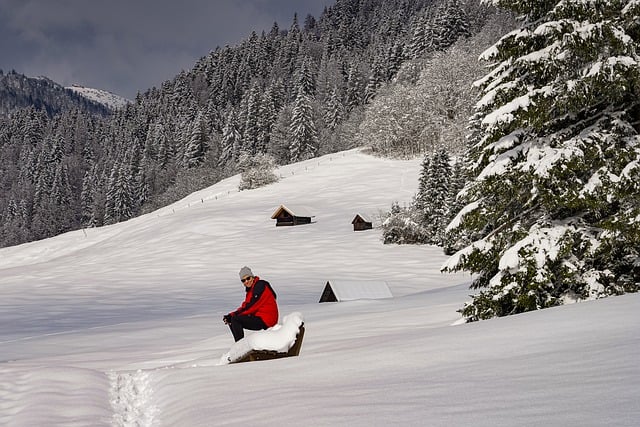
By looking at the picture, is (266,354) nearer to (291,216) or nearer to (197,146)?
(291,216)

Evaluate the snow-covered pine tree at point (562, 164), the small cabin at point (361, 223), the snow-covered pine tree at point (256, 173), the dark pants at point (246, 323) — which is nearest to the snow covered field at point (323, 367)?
the dark pants at point (246, 323)

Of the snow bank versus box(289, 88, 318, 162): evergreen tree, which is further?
box(289, 88, 318, 162): evergreen tree

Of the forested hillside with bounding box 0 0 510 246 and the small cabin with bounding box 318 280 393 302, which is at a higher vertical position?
the forested hillside with bounding box 0 0 510 246

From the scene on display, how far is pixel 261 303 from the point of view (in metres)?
9.02

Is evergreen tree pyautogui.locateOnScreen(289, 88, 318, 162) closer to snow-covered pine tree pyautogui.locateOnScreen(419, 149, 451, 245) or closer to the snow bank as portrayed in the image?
snow-covered pine tree pyautogui.locateOnScreen(419, 149, 451, 245)

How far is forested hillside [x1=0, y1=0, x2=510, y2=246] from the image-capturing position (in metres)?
95.7

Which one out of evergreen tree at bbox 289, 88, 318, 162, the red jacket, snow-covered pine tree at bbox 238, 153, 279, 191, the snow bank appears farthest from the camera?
evergreen tree at bbox 289, 88, 318, 162

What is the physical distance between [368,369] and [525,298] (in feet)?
13.7

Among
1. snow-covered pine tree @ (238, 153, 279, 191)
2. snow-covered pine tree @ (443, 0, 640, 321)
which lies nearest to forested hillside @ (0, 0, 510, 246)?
snow-covered pine tree @ (238, 153, 279, 191)

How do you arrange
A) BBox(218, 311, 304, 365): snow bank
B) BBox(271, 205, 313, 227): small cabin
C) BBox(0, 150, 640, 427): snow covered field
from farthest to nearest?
BBox(271, 205, 313, 227): small cabin, BBox(218, 311, 304, 365): snow bank, BBox(0, 150, 640, 427): snow covered field

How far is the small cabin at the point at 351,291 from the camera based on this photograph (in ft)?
72.2

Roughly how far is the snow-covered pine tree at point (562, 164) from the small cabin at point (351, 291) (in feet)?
38.8

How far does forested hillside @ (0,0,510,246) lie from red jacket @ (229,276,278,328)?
68.0 metres

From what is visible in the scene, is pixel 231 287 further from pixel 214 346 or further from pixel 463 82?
pixel 463 82
